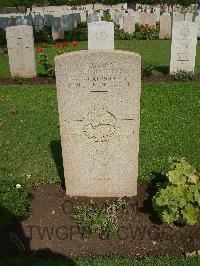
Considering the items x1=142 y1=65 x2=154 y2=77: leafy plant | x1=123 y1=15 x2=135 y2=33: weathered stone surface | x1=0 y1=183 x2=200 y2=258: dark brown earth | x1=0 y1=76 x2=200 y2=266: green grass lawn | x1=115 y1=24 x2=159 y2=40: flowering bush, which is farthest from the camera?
x1=123 y1=15 x2=135 y2=33: weathered stone surface

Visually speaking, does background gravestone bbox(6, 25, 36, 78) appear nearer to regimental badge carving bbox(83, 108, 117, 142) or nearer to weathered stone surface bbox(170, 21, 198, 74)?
weathered stone surface bbox(170, 21, 198, 74)

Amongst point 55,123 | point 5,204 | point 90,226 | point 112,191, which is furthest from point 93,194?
point 55,123

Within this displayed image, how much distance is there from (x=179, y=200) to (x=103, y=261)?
114 cm

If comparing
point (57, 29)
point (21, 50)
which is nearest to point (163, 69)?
point (21, 50)

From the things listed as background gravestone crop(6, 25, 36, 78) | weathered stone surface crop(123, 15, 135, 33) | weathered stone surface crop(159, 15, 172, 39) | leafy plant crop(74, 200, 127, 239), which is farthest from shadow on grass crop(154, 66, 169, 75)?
weathered stone surface crop(123, 15, 135, 33)

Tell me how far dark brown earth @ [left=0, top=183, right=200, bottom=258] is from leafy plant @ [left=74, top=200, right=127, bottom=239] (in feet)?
0.25

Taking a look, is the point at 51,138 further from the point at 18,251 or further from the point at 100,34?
the point at 100,34

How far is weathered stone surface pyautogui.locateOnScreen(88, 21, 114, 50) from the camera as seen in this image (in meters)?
11.8

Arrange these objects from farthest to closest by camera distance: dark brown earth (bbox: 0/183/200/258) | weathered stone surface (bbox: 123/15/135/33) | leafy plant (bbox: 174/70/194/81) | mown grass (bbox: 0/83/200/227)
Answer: weathered stone surface (bbox: 123/15/135/33), leafy plant (bbox: 174/70/194/81), mown grass (bbox: 0/83/200/227), dark brown earth (bbox: 0/183/200/258)

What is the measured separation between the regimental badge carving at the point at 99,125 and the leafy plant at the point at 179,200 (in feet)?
3.20

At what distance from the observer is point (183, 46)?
11594 millimetres

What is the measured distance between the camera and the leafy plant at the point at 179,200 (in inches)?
168

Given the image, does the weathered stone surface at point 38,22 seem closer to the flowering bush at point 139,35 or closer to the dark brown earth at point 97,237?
the flowering bush at point 139,35

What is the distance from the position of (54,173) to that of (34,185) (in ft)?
1.41
